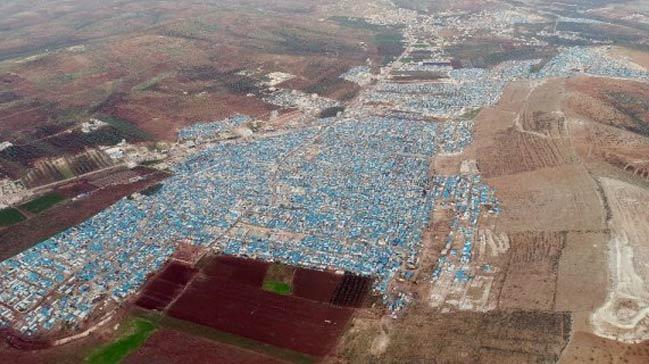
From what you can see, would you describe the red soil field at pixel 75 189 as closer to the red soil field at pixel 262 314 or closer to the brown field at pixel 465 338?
the red soil field at pixel 262 314

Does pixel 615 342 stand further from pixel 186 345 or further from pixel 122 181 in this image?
pixel 122 181

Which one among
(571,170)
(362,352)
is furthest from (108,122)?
(571,170)

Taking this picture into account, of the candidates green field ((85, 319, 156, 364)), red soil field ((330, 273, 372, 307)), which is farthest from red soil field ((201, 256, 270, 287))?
green field ((85, 319, 156, 364))

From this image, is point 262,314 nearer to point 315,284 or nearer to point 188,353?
point 315,284

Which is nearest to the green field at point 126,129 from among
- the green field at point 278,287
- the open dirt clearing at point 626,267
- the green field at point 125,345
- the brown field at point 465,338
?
the green field at point 278,287

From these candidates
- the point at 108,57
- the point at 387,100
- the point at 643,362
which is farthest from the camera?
the point at 108,57

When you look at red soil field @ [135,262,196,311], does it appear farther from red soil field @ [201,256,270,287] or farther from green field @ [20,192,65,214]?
green field @ [20,192,65,214]
